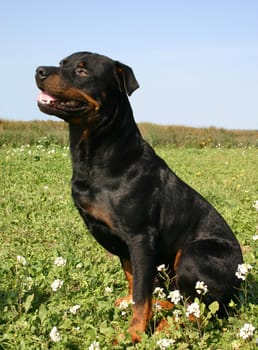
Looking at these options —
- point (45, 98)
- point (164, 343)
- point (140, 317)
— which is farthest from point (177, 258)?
point (45, 98)

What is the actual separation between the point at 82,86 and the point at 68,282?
6.11 ft

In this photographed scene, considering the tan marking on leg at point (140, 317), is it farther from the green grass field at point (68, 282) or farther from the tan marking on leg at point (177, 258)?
the tan marking on leg at point (177, 258)

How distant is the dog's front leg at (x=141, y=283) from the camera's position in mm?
3548

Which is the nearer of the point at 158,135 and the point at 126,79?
the point at 126,79

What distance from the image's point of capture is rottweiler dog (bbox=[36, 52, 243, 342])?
3723 millimetres

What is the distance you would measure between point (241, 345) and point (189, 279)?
0.64 meters

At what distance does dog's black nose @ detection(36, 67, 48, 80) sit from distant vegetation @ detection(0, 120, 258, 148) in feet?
56.4

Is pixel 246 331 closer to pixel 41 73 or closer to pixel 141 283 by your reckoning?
pixel 141 283

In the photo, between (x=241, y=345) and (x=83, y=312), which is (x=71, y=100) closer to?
(x=83, y=312)

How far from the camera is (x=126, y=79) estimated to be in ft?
12.9

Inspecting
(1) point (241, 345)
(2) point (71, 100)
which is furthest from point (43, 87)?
(1) point (241, 345)

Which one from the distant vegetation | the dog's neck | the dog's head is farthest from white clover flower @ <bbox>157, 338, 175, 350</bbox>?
the distant vegetation

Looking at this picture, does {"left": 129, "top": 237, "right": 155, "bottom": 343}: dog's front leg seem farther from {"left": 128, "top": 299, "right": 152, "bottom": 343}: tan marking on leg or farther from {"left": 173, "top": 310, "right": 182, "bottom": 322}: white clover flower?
{"left": 173, "top": 310, "right": 182, "bottom": 322}: white clover flower

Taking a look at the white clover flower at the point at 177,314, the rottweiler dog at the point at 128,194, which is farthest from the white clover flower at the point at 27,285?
the white clover flower at the point at 177,314
